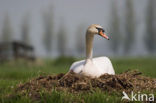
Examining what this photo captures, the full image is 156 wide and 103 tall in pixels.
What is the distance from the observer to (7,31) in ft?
230

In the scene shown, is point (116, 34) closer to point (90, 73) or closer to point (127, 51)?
point (127, 51)

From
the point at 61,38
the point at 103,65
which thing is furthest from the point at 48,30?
the point at 103,65

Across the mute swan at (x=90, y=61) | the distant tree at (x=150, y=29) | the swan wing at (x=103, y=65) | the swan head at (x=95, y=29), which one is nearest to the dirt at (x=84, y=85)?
the mute swan at (x=90, y=61)

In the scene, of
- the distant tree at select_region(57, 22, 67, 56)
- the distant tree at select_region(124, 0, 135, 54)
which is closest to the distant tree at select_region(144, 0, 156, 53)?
the distant tree at select_region(124, 0, 135, 54)

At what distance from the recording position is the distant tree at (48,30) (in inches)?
2741

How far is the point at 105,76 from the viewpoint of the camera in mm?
5555

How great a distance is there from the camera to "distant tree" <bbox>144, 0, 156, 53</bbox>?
6017 centimetres

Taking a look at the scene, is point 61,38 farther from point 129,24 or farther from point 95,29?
point 95,29

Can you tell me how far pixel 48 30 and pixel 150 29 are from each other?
98.6 feet

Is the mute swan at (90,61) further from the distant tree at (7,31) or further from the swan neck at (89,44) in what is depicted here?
the distant tree at (7,31)

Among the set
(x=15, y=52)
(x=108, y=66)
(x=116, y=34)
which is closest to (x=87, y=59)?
(x=108, y=66)

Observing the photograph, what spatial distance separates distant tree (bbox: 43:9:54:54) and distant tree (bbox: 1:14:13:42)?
423 inches

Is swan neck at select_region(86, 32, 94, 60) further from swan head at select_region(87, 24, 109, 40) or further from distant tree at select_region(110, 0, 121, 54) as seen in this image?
distant tree at select_region(110, 0, 121, 54)

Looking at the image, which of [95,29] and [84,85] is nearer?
[84,85]
